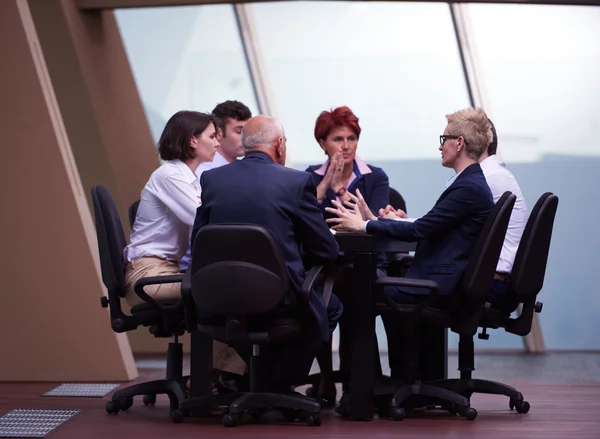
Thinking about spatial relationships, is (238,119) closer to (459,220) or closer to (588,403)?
(459,220)

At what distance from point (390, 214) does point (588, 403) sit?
1331 millimetres

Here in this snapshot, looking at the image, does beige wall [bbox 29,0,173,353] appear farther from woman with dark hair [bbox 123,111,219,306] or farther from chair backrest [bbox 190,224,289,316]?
chair backrest [bbox 190,224,289,316]

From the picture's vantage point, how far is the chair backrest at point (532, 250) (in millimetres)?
4254

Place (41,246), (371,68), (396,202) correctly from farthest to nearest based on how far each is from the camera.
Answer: (371,68), (396,202), (41,246)

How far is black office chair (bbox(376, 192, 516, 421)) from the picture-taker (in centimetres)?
402

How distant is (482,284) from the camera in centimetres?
405

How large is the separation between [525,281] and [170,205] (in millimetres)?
1555

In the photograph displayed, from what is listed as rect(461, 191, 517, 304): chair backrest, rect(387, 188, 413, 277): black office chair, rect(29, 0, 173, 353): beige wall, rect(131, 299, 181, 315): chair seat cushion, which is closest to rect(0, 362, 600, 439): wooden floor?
rect(131, 299, 181, 315): chair seat cushion

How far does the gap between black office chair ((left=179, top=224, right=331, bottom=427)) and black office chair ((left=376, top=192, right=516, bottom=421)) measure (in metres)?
0.36

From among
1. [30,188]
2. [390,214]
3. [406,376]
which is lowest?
[406,376]

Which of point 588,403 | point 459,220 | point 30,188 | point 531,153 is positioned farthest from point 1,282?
point 531,153

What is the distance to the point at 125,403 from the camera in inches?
173

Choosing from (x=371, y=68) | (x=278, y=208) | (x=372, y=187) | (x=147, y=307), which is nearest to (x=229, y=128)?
(x=372, y=187)

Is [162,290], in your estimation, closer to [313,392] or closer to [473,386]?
[313,392]
